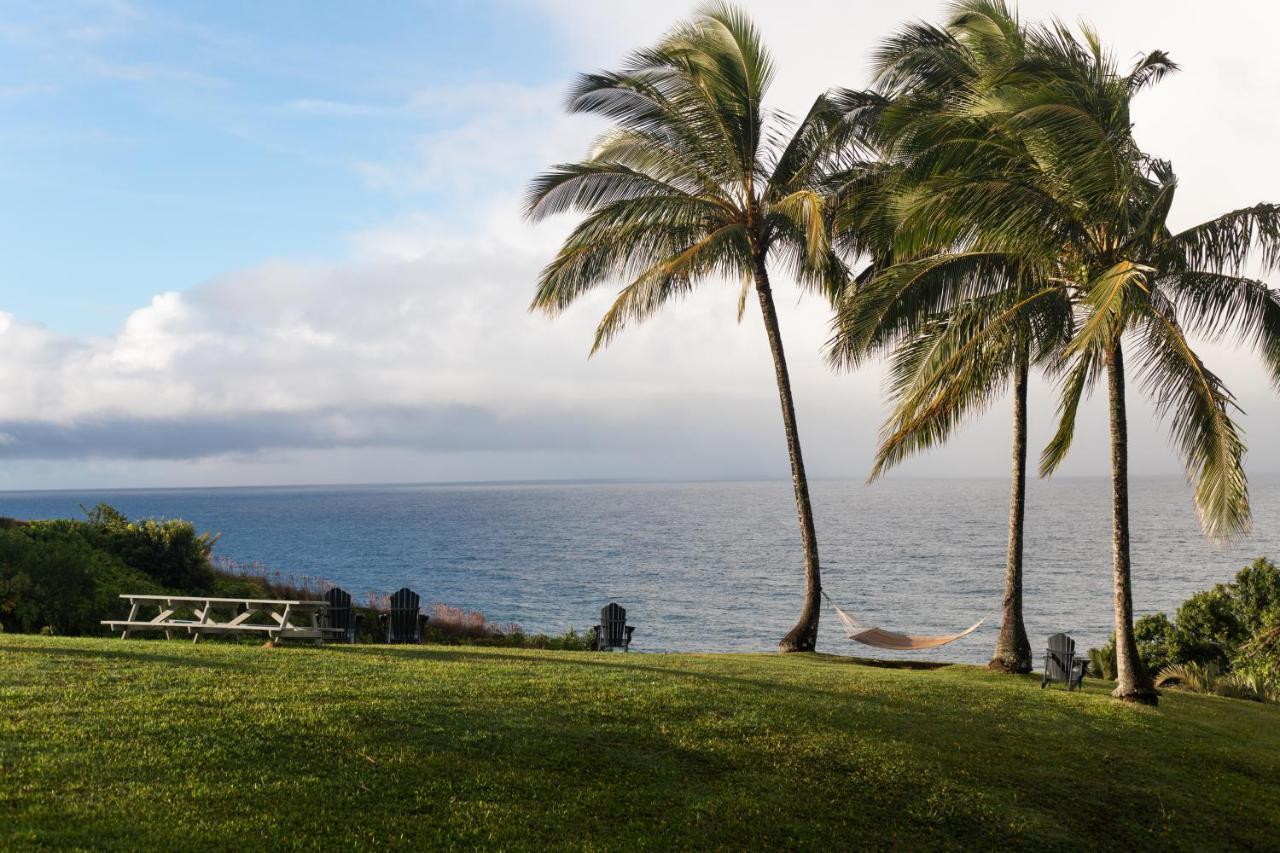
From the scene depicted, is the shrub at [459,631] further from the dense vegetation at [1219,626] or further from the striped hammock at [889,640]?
the dense vegetation at [1219,626]

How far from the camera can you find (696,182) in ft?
59.1

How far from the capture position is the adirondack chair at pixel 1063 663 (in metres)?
13.6

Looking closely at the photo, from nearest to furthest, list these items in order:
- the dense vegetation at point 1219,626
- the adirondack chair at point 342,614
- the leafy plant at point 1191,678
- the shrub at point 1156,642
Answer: the leafy plant at point 1191,678, the adirondack chair at point 342,614, the dense vegetation at point 1219,626, the shrub at point 1156,642

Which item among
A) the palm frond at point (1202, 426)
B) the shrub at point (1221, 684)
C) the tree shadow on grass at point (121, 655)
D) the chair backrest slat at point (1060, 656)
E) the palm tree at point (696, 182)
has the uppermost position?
the palm tree at point (696, 182)

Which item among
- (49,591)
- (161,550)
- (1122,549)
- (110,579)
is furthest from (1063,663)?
(161,550)

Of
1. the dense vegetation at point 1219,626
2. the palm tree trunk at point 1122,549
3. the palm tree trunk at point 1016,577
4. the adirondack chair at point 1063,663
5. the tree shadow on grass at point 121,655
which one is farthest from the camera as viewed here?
the dense vegetation at point 1219,626

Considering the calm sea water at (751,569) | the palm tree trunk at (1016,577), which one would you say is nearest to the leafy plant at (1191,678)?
the palm tree trunk at (1016,577)

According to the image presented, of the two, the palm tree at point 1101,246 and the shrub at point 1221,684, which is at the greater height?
the palm tree at point 1101,246

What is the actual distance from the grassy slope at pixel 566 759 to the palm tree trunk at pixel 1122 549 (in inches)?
29.4

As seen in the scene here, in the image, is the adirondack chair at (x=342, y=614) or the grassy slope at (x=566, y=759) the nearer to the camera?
the grassy slope at (x=566, y=759)

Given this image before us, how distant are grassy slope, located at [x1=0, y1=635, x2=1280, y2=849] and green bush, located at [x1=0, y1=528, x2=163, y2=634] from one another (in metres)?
5.52

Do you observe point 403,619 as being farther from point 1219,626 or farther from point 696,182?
point 1219,626

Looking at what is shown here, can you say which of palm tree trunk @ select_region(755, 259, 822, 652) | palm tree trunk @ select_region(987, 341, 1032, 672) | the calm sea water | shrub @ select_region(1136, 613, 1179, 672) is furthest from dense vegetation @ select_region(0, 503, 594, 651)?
shrub @ select_region(1136, 613, 1179, 672)

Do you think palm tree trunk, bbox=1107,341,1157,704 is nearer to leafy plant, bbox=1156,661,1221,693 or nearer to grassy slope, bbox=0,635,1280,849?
grassy slope, bbox=0,635,1280,849
